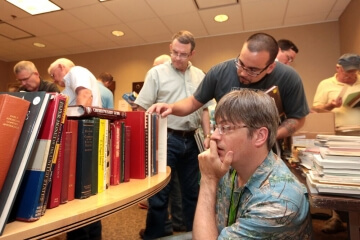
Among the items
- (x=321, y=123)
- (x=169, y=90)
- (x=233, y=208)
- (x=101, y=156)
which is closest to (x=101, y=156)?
(x=101, y=156)

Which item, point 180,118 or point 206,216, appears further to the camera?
point 180,118

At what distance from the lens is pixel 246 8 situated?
11.6ft

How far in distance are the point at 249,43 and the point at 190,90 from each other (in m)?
0.74

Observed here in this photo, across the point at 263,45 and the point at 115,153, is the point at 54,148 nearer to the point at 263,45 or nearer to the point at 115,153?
the point at 115,153

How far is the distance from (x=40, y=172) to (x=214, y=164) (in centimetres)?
47

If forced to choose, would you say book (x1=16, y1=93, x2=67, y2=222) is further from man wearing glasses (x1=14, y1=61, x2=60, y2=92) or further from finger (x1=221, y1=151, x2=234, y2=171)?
man wearing glasses (x1=14, y1=61, x2=60, y2=92)

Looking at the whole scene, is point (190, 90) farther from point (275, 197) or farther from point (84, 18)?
point (84, 18)

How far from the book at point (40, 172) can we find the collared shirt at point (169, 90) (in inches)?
49.6

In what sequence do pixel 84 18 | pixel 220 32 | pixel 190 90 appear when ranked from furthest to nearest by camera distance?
1. pixel 220 32
2. pixel 84 18
3. pixel 190 90

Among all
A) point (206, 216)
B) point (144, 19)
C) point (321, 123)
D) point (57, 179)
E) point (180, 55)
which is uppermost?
point (144, 19)

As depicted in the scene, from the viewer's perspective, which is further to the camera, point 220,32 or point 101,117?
point 220,32

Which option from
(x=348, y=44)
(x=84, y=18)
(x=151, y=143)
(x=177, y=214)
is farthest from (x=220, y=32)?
(x=151, y=143)

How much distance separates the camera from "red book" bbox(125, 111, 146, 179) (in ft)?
3.42

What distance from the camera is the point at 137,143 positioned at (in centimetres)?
105
